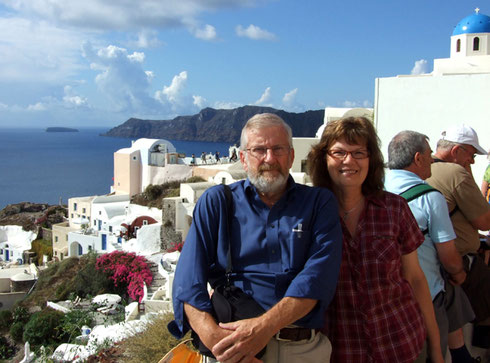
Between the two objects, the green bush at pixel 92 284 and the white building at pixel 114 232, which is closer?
the green bush at pixel 92 284

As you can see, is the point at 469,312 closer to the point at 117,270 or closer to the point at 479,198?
the point at 479,198

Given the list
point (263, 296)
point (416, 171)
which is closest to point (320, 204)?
point (263, 296)

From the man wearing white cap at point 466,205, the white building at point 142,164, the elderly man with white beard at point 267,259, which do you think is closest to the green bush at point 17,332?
the elderly man with white beard at point 267,259

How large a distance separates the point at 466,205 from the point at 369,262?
43.1 inches

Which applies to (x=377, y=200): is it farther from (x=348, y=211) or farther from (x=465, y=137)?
(x=465, y=137)

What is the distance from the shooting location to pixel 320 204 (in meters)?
2.22

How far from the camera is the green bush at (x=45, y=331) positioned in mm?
13422

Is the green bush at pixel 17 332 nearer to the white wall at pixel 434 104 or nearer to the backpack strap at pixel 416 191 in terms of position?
the white wall at pixel 434 104

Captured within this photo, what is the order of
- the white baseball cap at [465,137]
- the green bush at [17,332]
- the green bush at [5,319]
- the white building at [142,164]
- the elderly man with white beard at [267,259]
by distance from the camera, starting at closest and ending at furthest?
the elderly man with white beard at [267,259] < the white baseball cap at [465,137] < the green bush at [17,332] < the green bush at [5,319] < the white building at [142,164]

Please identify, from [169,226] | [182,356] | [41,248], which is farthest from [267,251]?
[41,248]

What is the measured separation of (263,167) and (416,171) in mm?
1177

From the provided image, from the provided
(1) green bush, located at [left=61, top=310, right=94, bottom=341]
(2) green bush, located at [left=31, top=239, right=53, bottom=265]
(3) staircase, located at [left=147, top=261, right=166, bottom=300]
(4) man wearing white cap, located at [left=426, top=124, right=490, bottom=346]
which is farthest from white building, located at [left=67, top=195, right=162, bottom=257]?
(4) man wearing white cap, located at [left=426, top=124, right=490, bottom=346]

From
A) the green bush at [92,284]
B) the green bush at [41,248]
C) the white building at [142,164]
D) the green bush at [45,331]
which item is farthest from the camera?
the white building at [142,164]

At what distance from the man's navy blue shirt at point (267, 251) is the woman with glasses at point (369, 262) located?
22 centimetres
